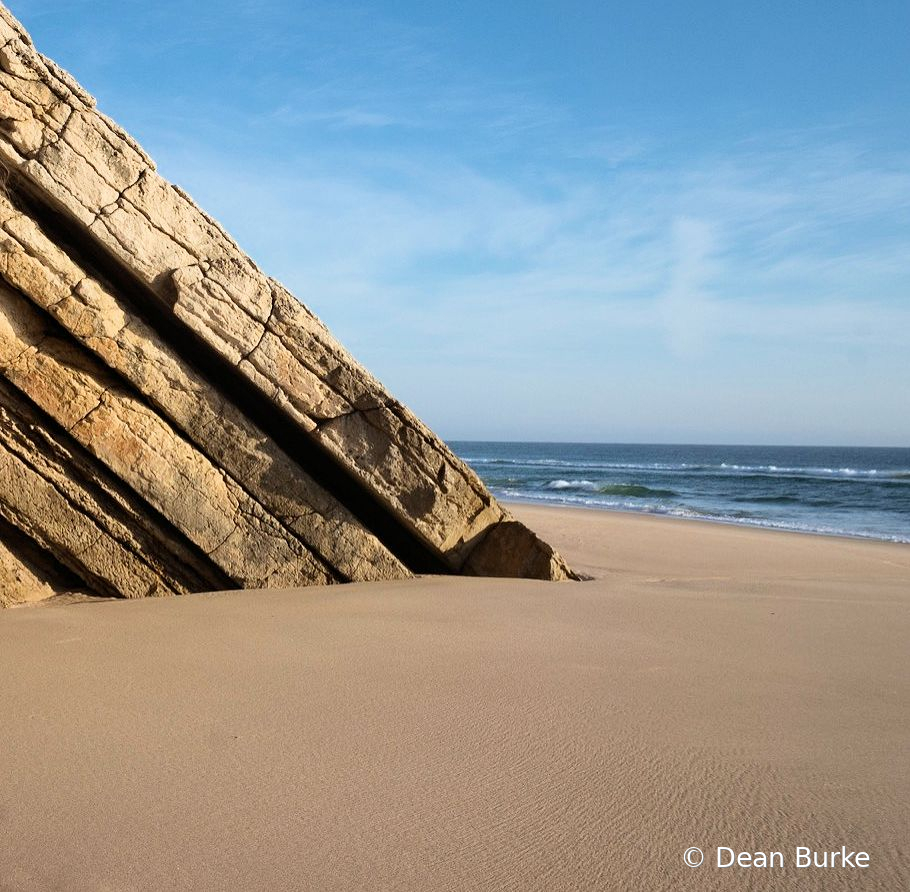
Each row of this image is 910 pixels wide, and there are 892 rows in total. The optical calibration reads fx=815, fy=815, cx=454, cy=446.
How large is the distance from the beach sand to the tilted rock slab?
65 cm

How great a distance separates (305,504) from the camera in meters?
6.44

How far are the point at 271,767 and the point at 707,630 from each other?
10.2ft

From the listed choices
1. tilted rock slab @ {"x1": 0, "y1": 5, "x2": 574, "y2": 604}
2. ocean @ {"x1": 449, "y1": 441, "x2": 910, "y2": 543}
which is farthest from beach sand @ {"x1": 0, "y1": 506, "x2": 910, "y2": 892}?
ocean @ {"x1": 449, "y1": 441, "x2": 910, "y2": 543}

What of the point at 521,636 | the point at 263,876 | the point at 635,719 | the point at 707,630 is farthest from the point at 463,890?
the point at 707,630

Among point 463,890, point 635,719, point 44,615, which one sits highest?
point 44,615

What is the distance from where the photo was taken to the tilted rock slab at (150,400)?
5680mm

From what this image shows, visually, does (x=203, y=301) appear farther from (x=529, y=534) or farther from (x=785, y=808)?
(x=785, y=808)

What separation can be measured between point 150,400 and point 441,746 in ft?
12.6

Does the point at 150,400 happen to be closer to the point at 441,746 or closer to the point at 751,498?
the point at 441,746

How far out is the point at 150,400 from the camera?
236 inches

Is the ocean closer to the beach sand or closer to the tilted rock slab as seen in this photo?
the tilted rock slab

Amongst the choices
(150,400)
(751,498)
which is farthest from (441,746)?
(751,498)

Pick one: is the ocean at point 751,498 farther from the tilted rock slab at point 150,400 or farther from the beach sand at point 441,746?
the beach sand at point 441,746

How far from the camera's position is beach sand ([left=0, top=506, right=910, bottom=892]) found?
2391 mm
